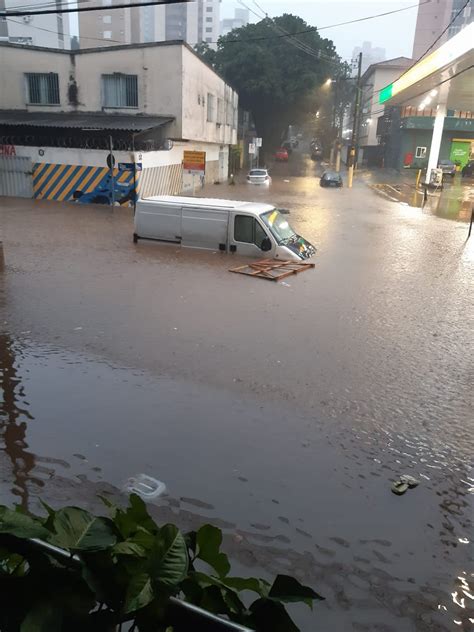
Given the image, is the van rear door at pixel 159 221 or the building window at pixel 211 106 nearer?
the van rear door at pixel 159 221

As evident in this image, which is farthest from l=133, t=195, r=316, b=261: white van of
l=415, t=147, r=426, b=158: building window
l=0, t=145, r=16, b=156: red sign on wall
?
l=415, t=147, r=426, b=158: building window

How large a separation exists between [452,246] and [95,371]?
1367 centimetres

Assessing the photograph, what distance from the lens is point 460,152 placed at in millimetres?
51750

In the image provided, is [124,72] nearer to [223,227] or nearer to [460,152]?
[223,227]

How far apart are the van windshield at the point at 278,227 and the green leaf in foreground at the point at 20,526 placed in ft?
39.3

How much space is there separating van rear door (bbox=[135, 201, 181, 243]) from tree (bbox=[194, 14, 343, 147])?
4629cm

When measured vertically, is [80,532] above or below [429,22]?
below

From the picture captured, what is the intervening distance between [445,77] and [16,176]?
2259 cm

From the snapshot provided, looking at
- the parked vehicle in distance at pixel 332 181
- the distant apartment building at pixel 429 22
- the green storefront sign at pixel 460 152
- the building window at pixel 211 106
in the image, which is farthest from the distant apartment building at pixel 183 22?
the building window at pixel 211 106

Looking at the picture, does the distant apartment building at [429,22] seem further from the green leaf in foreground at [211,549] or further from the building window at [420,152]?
the green leaf in foreground at [211,549]

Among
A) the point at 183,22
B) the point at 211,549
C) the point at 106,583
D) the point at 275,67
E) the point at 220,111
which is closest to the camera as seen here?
the point at 106,583

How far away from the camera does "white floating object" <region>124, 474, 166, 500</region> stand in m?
4.64

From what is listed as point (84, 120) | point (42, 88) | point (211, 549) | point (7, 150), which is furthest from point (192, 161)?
point (211, 549)

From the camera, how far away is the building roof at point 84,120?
24.7 m
